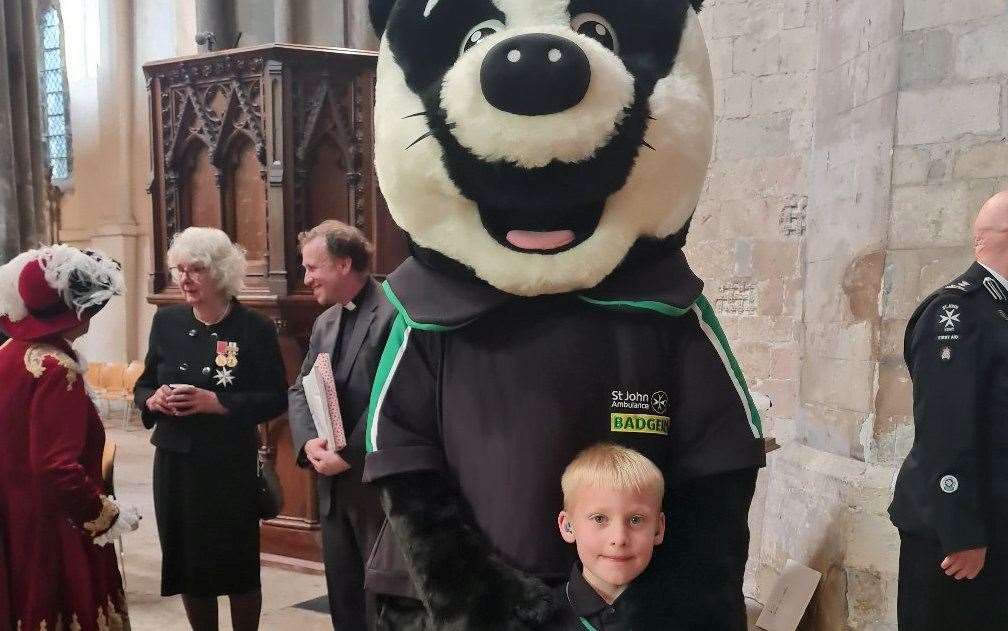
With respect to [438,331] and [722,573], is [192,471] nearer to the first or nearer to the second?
[438,331]

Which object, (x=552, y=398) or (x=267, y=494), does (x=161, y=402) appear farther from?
(x=552, y=398)

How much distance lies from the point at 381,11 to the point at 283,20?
557 cm

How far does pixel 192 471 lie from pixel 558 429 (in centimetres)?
169

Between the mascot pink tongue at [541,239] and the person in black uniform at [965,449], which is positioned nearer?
the mascot pink tongue at [541,239]

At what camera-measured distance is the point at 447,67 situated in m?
1.20

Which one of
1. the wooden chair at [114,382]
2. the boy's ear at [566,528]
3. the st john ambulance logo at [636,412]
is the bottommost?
the wooden chair at [114,382]

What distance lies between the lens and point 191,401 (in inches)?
95.2

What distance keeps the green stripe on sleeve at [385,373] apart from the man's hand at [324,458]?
103 cm

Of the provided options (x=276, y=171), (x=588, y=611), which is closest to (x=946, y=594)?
(x=588, y=611)

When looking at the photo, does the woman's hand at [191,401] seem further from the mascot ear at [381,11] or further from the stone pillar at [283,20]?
the stone pillar at [283,20]

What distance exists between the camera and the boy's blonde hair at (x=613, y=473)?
42.2 inches

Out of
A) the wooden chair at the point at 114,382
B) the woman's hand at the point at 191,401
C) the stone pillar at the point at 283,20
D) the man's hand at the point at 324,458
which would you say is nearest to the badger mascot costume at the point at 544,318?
the man's hand at the point at 324,458

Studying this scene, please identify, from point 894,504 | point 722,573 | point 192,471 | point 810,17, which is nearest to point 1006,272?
point 894,504

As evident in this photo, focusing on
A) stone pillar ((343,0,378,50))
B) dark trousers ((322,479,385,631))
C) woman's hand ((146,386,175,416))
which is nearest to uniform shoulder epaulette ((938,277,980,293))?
dark trousers ((322,479,385,631))
